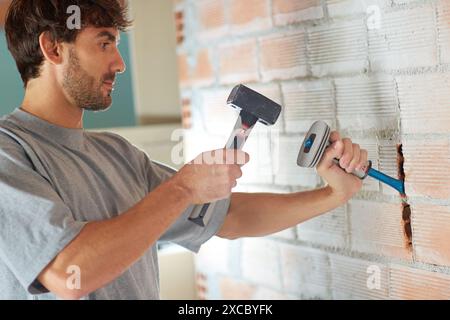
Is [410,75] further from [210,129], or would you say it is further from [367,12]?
[210,129]

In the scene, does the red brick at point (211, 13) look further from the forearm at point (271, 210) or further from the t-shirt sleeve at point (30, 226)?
the t-shirt sleeve at point (30, 226)

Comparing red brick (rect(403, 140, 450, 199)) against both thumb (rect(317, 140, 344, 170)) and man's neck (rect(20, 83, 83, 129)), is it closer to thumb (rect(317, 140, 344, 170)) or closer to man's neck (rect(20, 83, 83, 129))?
thumb (rect(317, 140, 344, 170))

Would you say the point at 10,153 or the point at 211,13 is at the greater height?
the point at 211,13

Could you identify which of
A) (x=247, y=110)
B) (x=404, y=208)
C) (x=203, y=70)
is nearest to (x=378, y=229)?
(x=404, y=208)

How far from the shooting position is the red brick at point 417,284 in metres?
1.43

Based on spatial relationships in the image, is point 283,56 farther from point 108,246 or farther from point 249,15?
point 108,246

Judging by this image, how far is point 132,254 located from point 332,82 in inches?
28.0

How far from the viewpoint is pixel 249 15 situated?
1896 millimetres

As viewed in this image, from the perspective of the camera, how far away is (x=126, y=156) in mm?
1655

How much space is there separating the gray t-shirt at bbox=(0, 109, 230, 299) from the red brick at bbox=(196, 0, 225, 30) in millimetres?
568

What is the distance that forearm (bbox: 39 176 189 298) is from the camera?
1204 millimetres

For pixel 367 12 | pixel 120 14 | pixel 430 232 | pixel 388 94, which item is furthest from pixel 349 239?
pixel 120 14

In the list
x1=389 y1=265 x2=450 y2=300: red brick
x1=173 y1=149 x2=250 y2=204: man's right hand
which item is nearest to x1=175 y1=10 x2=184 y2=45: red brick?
x1=173 y1=149 x2=250 y2=204: man's right hand

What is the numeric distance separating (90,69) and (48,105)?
129mm
